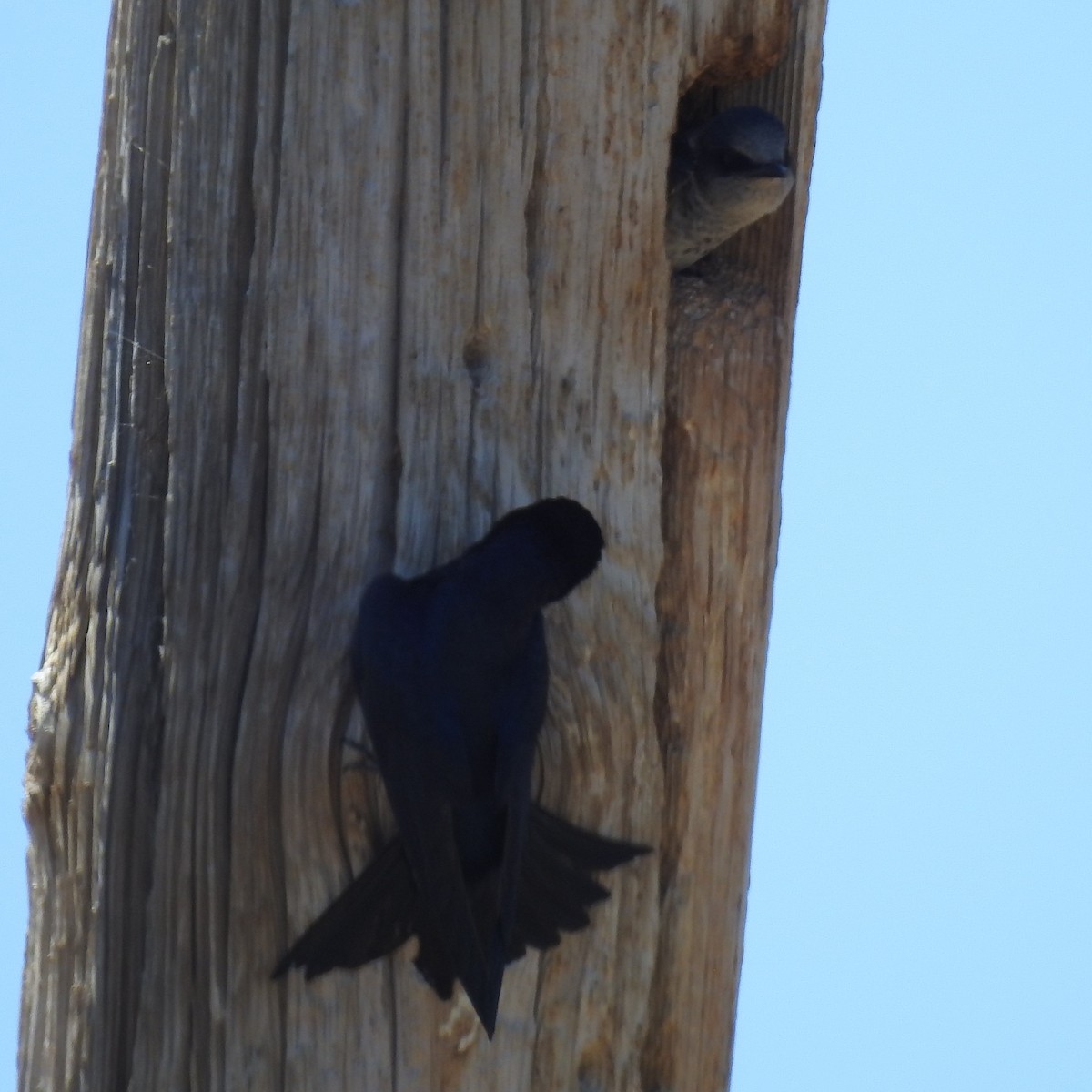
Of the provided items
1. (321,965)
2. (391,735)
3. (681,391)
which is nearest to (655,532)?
(681,391)

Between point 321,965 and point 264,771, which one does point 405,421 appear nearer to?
point 264,771

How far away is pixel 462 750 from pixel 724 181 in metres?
1.12

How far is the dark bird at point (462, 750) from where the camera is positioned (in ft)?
6.43

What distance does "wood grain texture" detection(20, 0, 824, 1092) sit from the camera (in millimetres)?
2076

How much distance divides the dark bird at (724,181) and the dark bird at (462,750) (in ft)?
2.30

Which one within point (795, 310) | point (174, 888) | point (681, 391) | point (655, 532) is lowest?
point (174, 888)

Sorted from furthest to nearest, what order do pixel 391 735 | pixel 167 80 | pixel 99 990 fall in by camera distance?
1. pixel 167 80
2. pixel 99 990
3. pixel 391 735

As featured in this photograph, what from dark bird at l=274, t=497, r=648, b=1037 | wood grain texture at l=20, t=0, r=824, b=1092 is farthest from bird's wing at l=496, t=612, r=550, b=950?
wood grain texture at l=20, t=0, r=824, b=1092

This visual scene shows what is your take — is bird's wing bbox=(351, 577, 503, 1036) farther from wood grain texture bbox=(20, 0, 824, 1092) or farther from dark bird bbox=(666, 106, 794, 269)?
dark bird bbox=(666, 106, 794, 269)

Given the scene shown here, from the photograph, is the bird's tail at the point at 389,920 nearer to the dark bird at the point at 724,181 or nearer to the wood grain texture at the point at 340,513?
the wood grain texture at the point at 340,513

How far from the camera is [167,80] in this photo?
89.2 inches

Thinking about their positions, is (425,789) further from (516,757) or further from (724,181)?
(724,181)

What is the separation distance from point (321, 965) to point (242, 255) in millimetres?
853

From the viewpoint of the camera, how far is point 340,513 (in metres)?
2.16
